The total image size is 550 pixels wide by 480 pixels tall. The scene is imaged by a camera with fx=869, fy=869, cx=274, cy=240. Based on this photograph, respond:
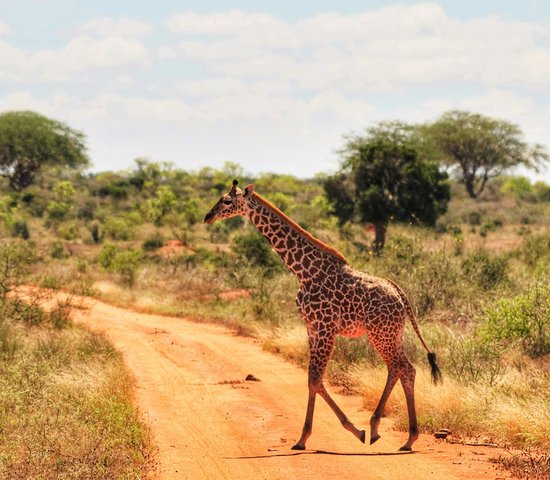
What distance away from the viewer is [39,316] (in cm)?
1870

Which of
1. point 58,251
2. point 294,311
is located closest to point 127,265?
point 58,251

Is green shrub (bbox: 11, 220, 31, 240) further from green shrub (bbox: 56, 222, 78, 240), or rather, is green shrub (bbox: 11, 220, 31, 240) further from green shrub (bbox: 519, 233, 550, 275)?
green shrub (bbox: 519, 233, 550, 275)

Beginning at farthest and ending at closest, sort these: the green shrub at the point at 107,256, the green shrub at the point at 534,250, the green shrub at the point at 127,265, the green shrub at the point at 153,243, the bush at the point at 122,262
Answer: the green shrub at the point at 153,243 → the green shrub at the point at 107,256 → the bush at the point at 122,262 → the green shrub at the point at 127,265 → the green shrub at the point at 534,250

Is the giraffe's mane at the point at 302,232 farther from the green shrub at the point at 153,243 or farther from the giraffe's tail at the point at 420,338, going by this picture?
the green shrub at the point at 153,243

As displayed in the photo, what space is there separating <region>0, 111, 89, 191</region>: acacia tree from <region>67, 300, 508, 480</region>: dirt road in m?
51.5

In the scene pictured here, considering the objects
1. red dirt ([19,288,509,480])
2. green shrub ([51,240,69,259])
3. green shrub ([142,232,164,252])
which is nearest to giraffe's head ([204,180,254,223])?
red dirt ([19,288,509,480])

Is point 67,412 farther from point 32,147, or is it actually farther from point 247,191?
point 32,147

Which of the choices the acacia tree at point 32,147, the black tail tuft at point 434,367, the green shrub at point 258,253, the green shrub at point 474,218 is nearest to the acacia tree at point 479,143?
the green shrub at point 474,218

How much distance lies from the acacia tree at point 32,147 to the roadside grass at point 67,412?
52.7m

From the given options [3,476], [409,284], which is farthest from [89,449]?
[409,284]

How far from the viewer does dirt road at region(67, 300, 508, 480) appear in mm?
9062

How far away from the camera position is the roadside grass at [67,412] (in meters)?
8.57

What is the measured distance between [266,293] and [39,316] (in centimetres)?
612

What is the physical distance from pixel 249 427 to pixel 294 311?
9475 millimetres
